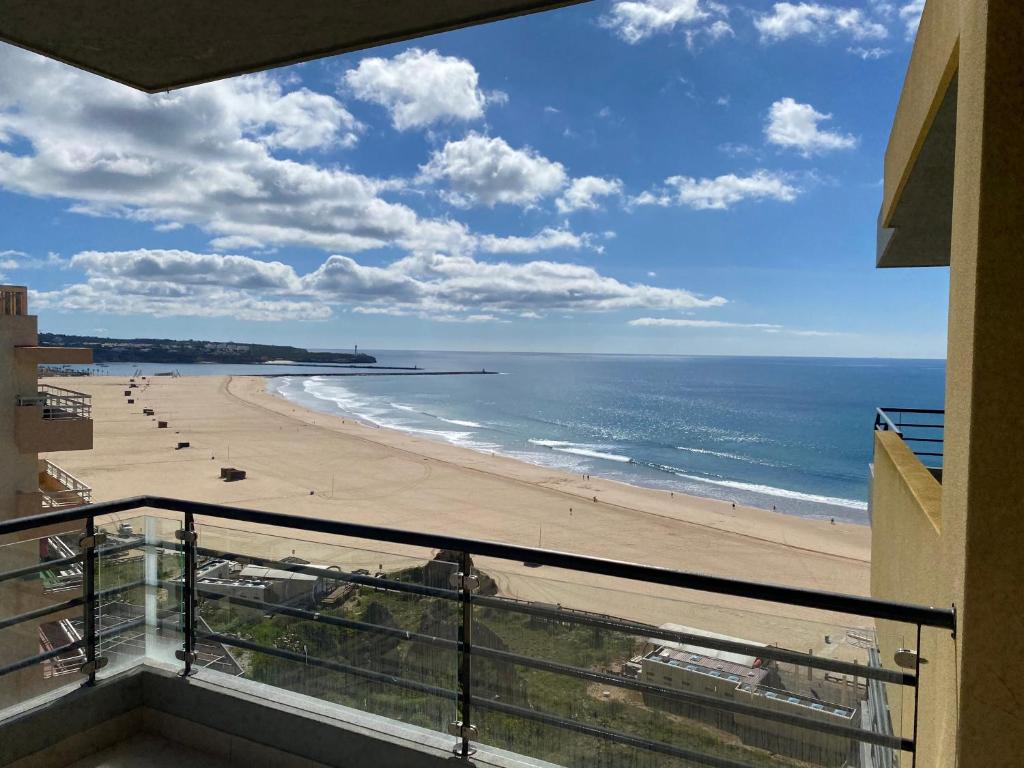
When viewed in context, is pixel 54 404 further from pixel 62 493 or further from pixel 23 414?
pixel 62 493

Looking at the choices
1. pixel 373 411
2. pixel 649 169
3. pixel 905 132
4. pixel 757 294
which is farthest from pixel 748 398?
pixel 905 132

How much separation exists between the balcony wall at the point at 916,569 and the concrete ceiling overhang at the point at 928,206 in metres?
2.05

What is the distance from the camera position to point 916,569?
11.8 ft

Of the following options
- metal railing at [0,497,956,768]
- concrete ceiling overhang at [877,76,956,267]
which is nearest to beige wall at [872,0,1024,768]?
metal railing at [0,497,956,768]

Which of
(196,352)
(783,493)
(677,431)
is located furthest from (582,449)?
(196,352)

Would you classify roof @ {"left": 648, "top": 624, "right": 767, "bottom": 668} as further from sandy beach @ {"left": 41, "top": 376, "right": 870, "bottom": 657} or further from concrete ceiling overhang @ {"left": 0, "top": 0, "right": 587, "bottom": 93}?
sandy beach @ {"left": 41, "top": 376, "right": 870, "bottom": 657}

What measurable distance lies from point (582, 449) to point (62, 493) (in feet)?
119

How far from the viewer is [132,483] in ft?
80.3

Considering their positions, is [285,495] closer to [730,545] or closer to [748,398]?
[730,545]

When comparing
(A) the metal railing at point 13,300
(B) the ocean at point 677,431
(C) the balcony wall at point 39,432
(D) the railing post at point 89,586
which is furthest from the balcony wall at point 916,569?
(B) the ocean at point 677,431

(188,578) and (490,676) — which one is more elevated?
(188,578)

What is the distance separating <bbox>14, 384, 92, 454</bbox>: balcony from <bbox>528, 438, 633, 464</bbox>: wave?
32.8m

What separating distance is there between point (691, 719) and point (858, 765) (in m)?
0.46

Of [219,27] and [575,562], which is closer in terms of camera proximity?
[575,562]
